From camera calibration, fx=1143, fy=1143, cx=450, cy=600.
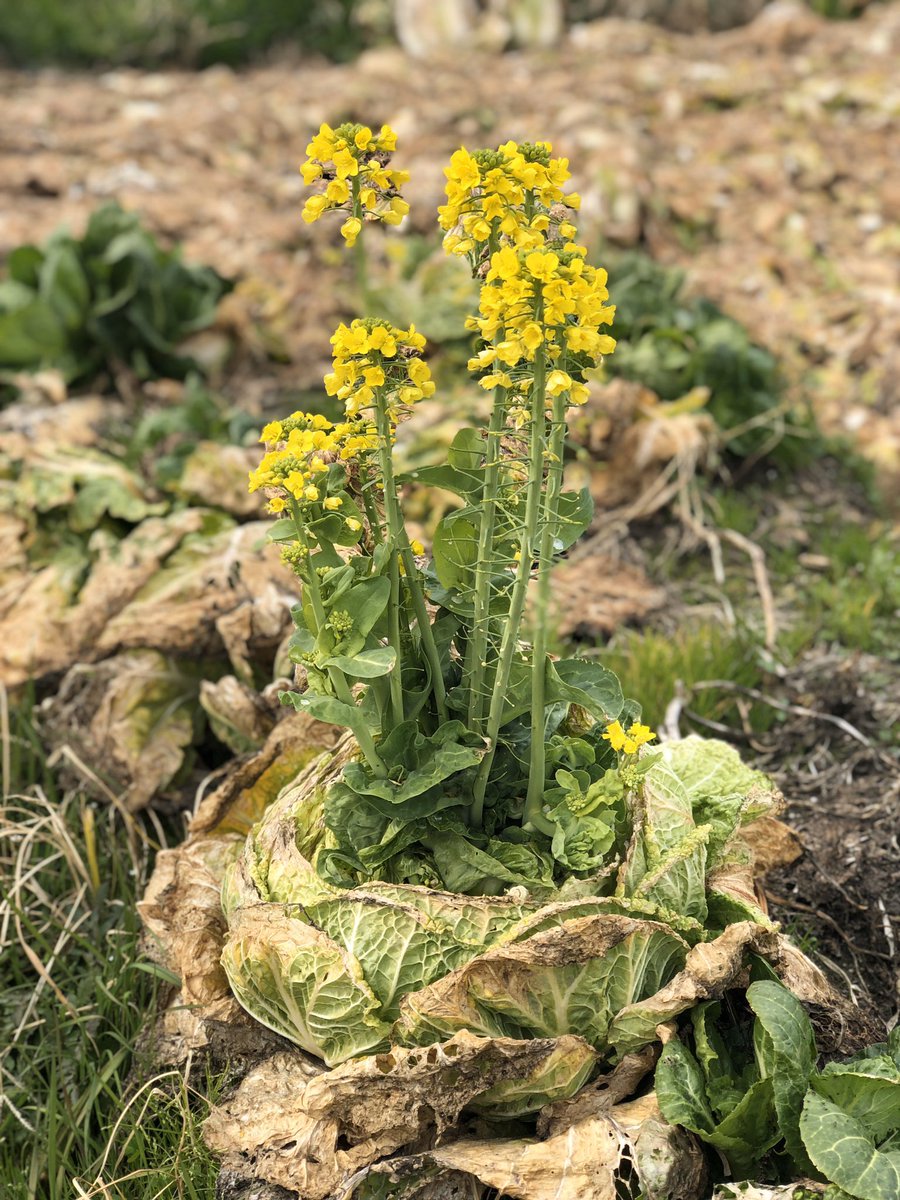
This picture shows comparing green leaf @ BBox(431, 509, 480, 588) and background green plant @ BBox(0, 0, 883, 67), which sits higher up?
background green plant @ BBox(0, 0, 883, 67)

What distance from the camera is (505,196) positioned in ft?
5.74

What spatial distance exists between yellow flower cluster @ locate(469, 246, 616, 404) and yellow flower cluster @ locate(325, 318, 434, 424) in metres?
0.13

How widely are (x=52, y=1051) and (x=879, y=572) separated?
10.1 ft

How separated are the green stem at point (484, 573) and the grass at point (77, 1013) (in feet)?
3.16

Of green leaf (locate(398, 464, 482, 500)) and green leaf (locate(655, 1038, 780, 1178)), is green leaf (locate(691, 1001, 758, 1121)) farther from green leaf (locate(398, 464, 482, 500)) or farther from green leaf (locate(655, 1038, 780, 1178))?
green leaf (locate(398, 464, 482, 500))

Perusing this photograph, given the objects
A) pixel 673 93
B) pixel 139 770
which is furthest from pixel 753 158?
pixel 139 770

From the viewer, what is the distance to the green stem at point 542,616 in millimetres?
1825

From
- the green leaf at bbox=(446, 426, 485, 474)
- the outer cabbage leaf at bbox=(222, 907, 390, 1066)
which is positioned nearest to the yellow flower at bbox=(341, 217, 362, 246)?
the green leaf at bbox=(446, 426, 485, 474)

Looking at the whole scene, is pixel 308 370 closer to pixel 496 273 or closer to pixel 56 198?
pixel 56 198

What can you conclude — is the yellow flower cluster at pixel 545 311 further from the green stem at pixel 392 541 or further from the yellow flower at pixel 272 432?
the yellow flower at pixel 272 432

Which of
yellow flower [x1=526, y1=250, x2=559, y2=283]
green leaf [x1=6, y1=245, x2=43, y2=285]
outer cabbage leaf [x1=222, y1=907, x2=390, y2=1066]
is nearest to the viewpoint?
yellow flower [x1=526, y1=250, x2=559, y2=283]

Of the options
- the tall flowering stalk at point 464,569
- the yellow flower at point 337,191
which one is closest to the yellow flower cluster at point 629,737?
the tall flowering stalk at point 464,569

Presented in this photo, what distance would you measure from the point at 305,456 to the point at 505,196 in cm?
53

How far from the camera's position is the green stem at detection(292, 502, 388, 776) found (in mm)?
1913
